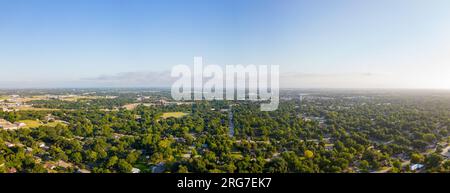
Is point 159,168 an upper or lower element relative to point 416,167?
lower

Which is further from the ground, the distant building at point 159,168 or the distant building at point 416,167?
the distant building at point 416,167

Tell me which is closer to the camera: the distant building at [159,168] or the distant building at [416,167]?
the distant building at [416,167]

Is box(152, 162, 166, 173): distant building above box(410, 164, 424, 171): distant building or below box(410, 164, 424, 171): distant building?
below

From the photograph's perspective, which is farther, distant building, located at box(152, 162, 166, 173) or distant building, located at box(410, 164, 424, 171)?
distant building, located at box(152, 162, 166, 173)

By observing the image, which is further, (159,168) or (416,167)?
(159,168)
